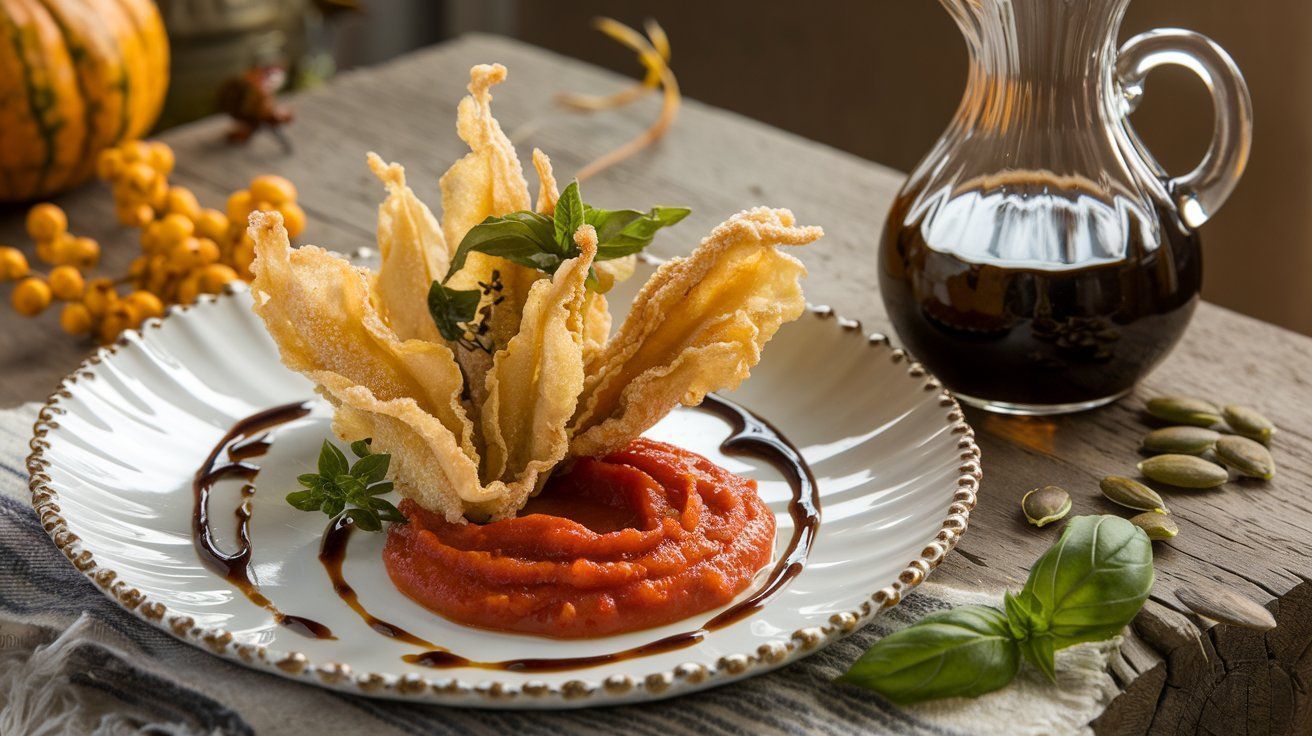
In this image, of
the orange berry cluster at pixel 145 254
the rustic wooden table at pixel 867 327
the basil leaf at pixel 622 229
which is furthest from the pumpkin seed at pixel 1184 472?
the orange berry cluster at pixel 145 254

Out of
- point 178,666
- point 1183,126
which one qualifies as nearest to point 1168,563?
point 178,666

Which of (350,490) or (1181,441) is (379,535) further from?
(1181,441)

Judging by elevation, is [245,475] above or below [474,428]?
below

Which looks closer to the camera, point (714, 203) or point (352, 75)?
point (714, 203)

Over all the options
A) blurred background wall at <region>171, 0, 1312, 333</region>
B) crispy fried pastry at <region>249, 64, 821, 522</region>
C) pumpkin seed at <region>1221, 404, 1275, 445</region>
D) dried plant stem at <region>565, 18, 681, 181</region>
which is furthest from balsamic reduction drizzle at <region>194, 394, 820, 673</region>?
blurred background wall at <region>171, 0, 1312, 333</region>

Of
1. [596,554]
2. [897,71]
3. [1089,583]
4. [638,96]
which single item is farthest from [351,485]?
[897,71]

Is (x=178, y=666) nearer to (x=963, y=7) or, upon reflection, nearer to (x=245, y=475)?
(x=245, y=475)
